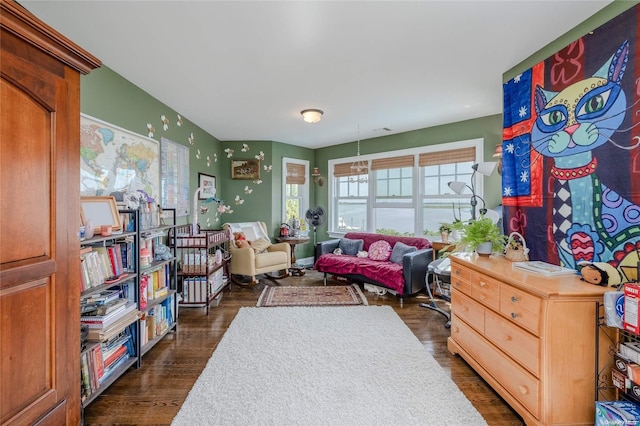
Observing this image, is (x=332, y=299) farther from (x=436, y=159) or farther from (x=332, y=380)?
(x=436, y=159)

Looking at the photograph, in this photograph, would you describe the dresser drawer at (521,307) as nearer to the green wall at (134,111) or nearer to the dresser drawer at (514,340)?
the dresser drawer at (514,340)

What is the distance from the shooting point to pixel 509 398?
170cm

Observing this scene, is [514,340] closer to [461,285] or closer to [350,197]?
[461,285]

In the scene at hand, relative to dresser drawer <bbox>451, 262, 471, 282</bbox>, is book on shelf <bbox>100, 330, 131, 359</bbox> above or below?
below

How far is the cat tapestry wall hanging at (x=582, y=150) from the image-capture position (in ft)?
5.11

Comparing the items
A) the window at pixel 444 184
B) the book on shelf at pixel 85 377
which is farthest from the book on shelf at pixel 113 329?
the window at pixel 444 184

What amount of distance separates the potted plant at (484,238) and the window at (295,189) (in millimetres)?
3749

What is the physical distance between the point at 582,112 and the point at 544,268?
1.02 metres

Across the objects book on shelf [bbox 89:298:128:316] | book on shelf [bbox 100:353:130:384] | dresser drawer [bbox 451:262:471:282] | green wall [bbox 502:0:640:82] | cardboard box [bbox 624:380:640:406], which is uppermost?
green wall [bbox 502:0:640:82]

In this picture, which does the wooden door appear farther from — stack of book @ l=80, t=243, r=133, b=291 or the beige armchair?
the beige armchair

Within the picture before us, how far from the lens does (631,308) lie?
4.13ft

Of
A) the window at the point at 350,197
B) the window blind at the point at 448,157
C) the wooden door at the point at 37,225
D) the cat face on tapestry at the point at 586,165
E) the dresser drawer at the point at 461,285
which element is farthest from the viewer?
the window at the point at 350,197

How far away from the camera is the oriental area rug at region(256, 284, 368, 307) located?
11.7 feet

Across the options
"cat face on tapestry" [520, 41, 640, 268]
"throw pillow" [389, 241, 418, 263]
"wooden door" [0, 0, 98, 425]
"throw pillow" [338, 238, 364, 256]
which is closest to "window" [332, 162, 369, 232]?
"throw pillow" [338, 238, 364, 256]
